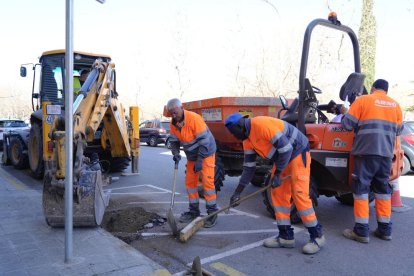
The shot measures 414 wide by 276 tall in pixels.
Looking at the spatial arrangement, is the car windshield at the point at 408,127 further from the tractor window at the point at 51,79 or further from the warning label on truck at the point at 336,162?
the tractor window at the point at 51,79

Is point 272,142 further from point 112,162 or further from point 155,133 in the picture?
point 155,133

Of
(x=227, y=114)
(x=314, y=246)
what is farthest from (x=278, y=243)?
(x=227, y=114)

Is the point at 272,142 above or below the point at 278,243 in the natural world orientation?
above

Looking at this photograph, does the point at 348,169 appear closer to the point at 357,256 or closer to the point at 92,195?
the point at 357,256

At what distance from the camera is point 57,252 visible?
418 centimetres

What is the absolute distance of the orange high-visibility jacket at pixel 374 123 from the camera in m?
4.52

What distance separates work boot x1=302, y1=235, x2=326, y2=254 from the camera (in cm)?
427

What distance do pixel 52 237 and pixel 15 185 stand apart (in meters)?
4.34

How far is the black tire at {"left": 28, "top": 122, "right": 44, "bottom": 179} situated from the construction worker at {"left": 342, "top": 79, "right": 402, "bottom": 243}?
6.93 m

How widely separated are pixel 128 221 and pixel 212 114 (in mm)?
2637

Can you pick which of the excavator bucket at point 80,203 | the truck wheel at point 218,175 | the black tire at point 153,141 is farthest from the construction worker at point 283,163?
the black tire at point 153,141

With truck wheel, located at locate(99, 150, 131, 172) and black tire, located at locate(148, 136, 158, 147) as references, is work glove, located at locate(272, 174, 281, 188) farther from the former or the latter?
black tire, located at locate(148, 136, 158, 147)

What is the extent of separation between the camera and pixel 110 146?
8.89m

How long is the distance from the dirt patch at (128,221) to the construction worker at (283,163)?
64.3 inches
